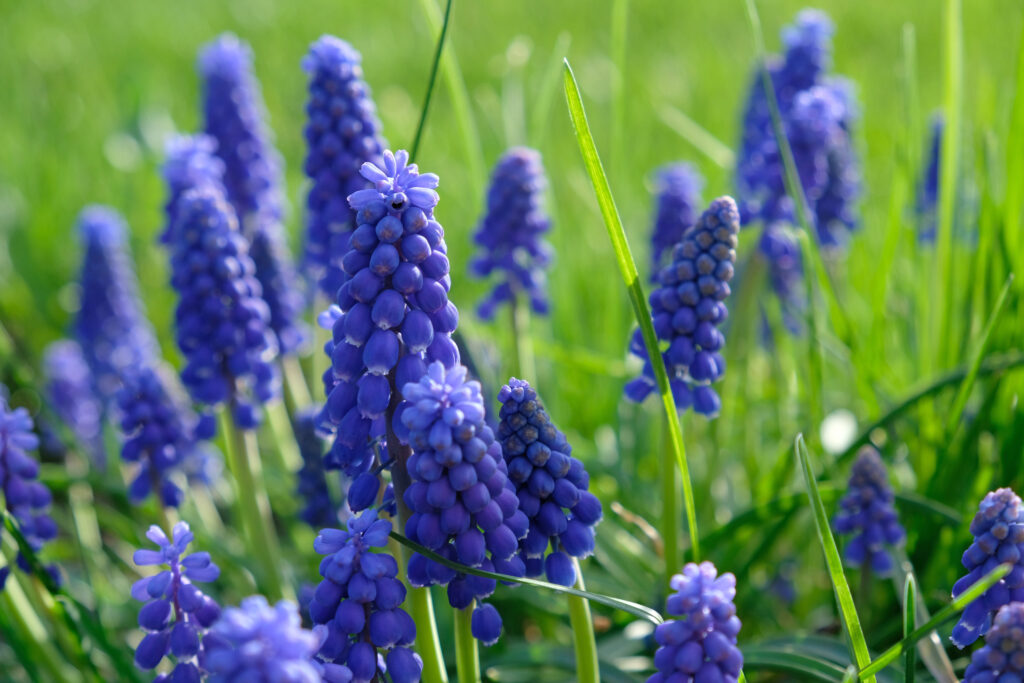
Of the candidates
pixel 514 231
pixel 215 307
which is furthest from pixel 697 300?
pixel 215 307

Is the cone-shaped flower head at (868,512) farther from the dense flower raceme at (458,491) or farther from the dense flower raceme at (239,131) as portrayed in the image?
the dense flower raceme at (239,131)

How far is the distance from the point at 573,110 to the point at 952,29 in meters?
2.09

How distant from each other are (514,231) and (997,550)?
2256 millimetres

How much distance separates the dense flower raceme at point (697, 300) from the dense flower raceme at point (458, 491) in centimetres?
78

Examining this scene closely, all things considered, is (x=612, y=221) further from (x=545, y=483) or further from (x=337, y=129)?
(x=337, y=129)

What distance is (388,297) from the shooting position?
200 centimetres

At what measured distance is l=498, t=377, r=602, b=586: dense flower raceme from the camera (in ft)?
7.06

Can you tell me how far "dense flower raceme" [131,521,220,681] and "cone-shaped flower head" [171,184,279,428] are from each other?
4.16 ft

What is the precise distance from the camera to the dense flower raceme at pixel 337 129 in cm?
324

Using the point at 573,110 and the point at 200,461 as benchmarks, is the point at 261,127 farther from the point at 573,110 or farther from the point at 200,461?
the point at 573,110

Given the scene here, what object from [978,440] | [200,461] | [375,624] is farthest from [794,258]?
[375,624]

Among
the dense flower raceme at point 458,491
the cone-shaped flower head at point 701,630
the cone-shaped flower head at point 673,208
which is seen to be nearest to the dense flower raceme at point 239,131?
the cone-shaped flower head at point 673,208

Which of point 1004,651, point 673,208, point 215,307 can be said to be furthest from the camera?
point 673,208

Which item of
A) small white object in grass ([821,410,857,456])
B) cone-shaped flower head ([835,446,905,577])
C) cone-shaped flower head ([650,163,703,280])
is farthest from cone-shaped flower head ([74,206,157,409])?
cone-shaped flower head ([835,446,905,577])
